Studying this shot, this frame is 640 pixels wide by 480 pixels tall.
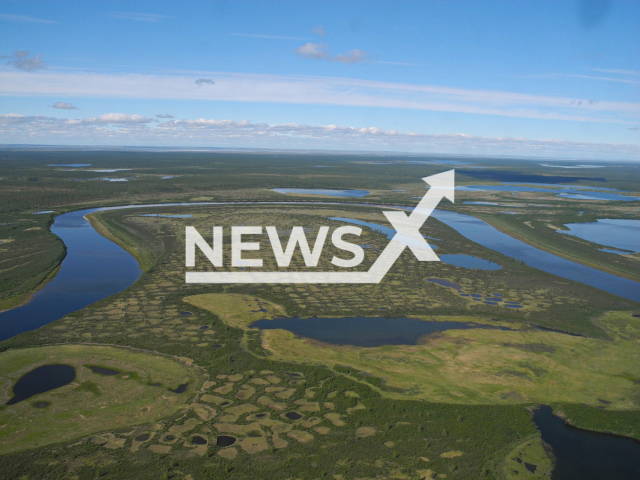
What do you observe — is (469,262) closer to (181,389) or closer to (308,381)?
(308,381)

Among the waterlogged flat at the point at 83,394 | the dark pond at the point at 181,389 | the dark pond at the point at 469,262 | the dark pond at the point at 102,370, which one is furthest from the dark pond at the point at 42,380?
the dark pond at the point at 469,262

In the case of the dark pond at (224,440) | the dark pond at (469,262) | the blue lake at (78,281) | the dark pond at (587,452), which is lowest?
the dark pond at (587,452)

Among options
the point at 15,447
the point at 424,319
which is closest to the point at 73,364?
the point at 15,447

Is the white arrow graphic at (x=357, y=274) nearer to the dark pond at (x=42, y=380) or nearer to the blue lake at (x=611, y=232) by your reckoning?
the dark pond at (x=42, y=380)

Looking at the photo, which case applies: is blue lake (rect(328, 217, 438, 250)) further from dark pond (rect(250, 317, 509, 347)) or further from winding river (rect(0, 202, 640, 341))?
dark pond (rect(250, 317, 509, 347))

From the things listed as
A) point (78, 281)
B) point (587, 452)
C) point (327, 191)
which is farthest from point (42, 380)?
point (327, 191)

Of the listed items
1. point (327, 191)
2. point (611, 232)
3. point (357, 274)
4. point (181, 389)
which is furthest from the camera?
point (327, 191)

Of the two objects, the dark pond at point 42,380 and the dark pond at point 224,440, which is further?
the dark pond at point 42,380

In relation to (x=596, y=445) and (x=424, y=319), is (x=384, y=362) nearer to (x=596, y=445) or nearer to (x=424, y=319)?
(x=424, y=319)
